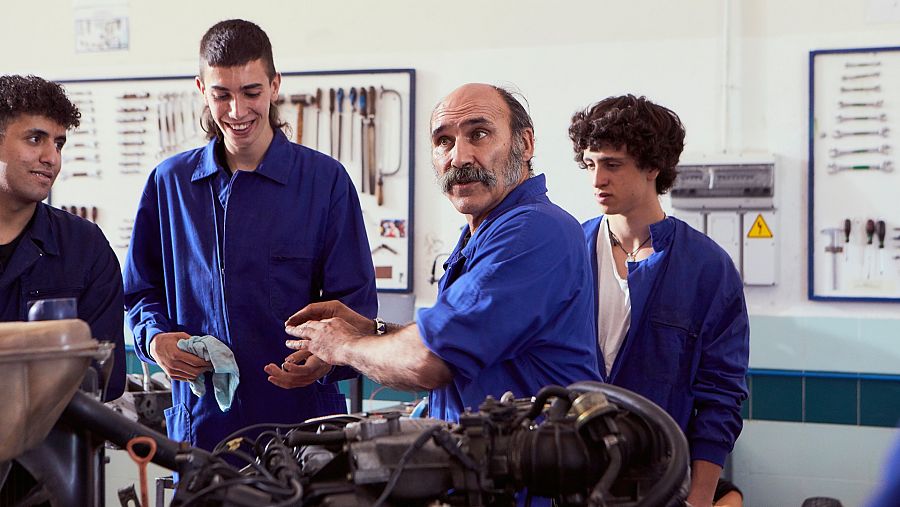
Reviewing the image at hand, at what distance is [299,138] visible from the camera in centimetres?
443

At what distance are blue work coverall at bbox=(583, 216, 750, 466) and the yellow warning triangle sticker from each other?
1.78 meters

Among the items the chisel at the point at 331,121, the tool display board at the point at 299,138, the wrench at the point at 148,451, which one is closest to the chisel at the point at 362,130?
the tool display board at the point at 299,138

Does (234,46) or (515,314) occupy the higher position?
(234,46)

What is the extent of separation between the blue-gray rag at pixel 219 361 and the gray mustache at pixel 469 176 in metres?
0.70

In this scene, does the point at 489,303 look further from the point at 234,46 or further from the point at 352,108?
the point at 352,108

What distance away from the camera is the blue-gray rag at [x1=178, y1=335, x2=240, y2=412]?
7.16ft

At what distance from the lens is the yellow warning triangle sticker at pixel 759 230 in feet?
12.7

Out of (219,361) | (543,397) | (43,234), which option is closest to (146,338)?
(219,361)

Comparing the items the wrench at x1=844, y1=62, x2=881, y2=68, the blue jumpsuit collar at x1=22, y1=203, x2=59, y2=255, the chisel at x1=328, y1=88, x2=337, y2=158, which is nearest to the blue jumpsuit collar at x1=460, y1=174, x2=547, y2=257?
the blue jumpsuit collar at x1=22, y1=203, x2=59, y2=255

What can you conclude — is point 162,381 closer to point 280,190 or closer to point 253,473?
point 280,190

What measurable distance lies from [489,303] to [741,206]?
2583 mm

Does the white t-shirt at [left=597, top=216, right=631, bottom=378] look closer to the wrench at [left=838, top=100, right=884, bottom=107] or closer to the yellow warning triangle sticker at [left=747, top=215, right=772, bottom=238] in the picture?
the yellow warning triangle sticker at [left=747, top=215, right=772, bottom=238]

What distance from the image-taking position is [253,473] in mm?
1321

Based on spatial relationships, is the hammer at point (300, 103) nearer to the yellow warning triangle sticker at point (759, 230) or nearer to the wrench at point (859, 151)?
the yellow warning triangle sticker at point (759, 230)
